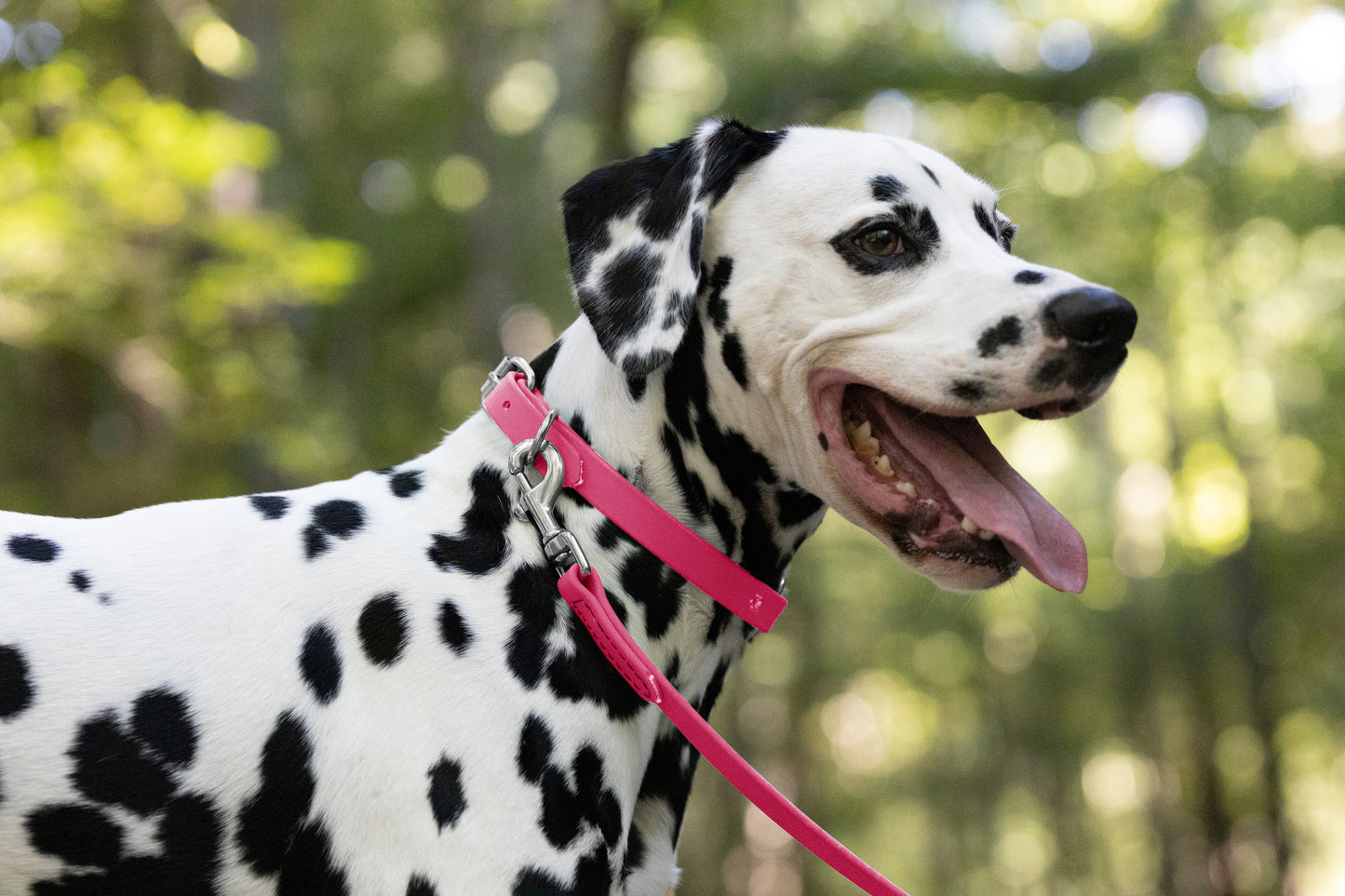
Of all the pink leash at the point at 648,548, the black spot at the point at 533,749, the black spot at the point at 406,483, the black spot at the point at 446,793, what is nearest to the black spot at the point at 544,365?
the pink leash at the point at 648,548

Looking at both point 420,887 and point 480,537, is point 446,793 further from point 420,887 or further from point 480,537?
point 480,537

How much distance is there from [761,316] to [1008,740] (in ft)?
98.9

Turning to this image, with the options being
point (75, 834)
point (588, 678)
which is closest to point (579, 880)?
point (588, 678)

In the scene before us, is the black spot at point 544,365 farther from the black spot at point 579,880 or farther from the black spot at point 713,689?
the black spot at point 579,880

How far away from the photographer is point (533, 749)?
7.22 ft

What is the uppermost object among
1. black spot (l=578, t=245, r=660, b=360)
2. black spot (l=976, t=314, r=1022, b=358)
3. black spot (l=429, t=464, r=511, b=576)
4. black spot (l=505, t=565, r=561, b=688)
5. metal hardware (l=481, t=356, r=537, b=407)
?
black spot (l=578, t=245, r=660, b=360)

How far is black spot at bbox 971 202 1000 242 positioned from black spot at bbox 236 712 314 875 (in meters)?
2.13

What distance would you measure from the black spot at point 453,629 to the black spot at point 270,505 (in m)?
0.48

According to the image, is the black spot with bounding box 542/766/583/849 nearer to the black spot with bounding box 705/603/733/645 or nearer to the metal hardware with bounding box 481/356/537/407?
the black spot with bounding box 705/603/733/645

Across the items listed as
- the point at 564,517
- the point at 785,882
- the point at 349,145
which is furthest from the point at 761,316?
the point at 785,882

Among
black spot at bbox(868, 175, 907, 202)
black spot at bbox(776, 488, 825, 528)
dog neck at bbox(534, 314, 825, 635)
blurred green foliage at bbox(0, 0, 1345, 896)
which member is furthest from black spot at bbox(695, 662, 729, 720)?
blurred green foliage at bbox(0, 0, 1345, 896)

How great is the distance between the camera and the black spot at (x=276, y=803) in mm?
2156

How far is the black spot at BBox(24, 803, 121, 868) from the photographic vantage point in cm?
205

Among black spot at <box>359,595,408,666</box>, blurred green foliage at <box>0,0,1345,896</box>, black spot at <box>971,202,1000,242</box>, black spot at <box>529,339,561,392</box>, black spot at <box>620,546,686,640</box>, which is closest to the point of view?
black spot at <box>359,595,408,666</box>
